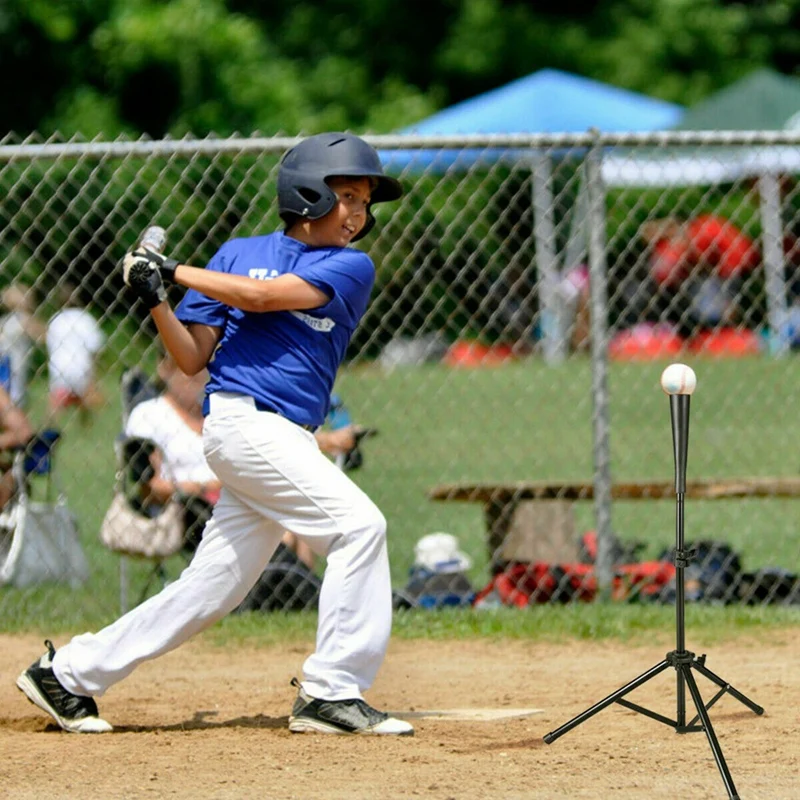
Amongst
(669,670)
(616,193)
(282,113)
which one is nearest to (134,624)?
(669,670)

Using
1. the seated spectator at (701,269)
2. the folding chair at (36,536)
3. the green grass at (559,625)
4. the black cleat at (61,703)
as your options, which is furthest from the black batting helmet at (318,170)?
the seated spectator at (701,269)

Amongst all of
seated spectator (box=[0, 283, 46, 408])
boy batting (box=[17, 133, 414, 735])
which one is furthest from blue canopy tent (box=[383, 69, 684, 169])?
boy batting (box=[17, 133, 414, 735])

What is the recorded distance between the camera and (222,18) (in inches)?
884

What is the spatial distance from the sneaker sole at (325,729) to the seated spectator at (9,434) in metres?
3.63

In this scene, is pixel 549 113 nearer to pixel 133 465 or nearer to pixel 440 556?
pixel 440 556

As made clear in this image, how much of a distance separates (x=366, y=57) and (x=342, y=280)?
25.4 metres

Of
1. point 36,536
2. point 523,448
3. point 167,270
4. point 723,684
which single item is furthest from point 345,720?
point 523,448

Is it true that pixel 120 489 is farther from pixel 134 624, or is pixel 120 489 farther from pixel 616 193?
pixel 616 193

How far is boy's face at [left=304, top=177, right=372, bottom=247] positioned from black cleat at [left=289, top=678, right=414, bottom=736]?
152 centimetres

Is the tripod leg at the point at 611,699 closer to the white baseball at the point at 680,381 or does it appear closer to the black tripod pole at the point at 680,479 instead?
the black tripod pole at the point at 680,479

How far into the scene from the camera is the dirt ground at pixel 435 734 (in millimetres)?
4352

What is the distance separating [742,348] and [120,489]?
975 cm

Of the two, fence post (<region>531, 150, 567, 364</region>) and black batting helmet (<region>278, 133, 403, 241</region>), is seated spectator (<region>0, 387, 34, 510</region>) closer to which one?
fence post (<region>531, 150, 567, 364</region>)

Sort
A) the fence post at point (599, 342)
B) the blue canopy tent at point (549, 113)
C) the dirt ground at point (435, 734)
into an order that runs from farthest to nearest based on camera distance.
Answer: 1. the blue canopy tent at point (549, 113)
2. the fence post at point (599, 342)
3. the dirt ground at point (435, 734)
